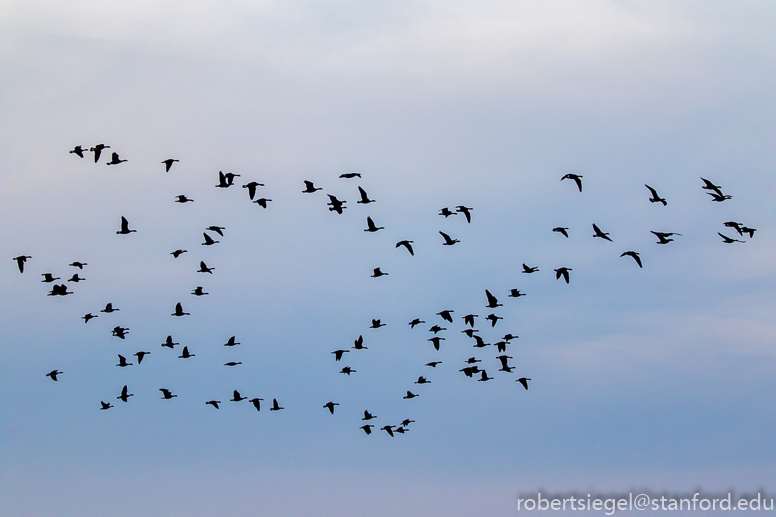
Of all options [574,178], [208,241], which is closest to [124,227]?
[208,241]

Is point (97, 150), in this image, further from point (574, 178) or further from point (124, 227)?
point (574, 178)

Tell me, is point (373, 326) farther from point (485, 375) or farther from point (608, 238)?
point (608, 238)

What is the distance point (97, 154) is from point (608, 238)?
36.5m

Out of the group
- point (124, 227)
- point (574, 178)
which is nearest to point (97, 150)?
point (124, 227)

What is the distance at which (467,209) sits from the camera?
85312 millimetres

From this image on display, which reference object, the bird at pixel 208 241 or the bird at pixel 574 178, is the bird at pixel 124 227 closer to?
the bird at pixel 208 241

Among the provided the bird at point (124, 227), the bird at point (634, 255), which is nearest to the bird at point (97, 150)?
the bird at point (124, 227)

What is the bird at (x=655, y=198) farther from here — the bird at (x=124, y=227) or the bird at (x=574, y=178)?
the bird at (x=124, y=227)

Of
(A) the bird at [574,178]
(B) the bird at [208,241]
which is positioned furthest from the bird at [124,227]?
(A) the bird at [574,178]

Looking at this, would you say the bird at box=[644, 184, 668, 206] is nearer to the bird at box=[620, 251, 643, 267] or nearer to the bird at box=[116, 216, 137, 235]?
the bird at box=[620, 251, 643, 267]

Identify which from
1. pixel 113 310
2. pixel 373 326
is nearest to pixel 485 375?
pixel 373 326

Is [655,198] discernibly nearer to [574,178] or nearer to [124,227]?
[574,178]

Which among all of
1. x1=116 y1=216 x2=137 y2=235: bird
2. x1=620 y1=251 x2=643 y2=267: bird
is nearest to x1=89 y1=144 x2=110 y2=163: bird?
x1=116 y1=216 x2=137 y2=235: bird

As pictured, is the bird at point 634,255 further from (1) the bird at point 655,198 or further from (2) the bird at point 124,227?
(2) the bird at point 124,227
